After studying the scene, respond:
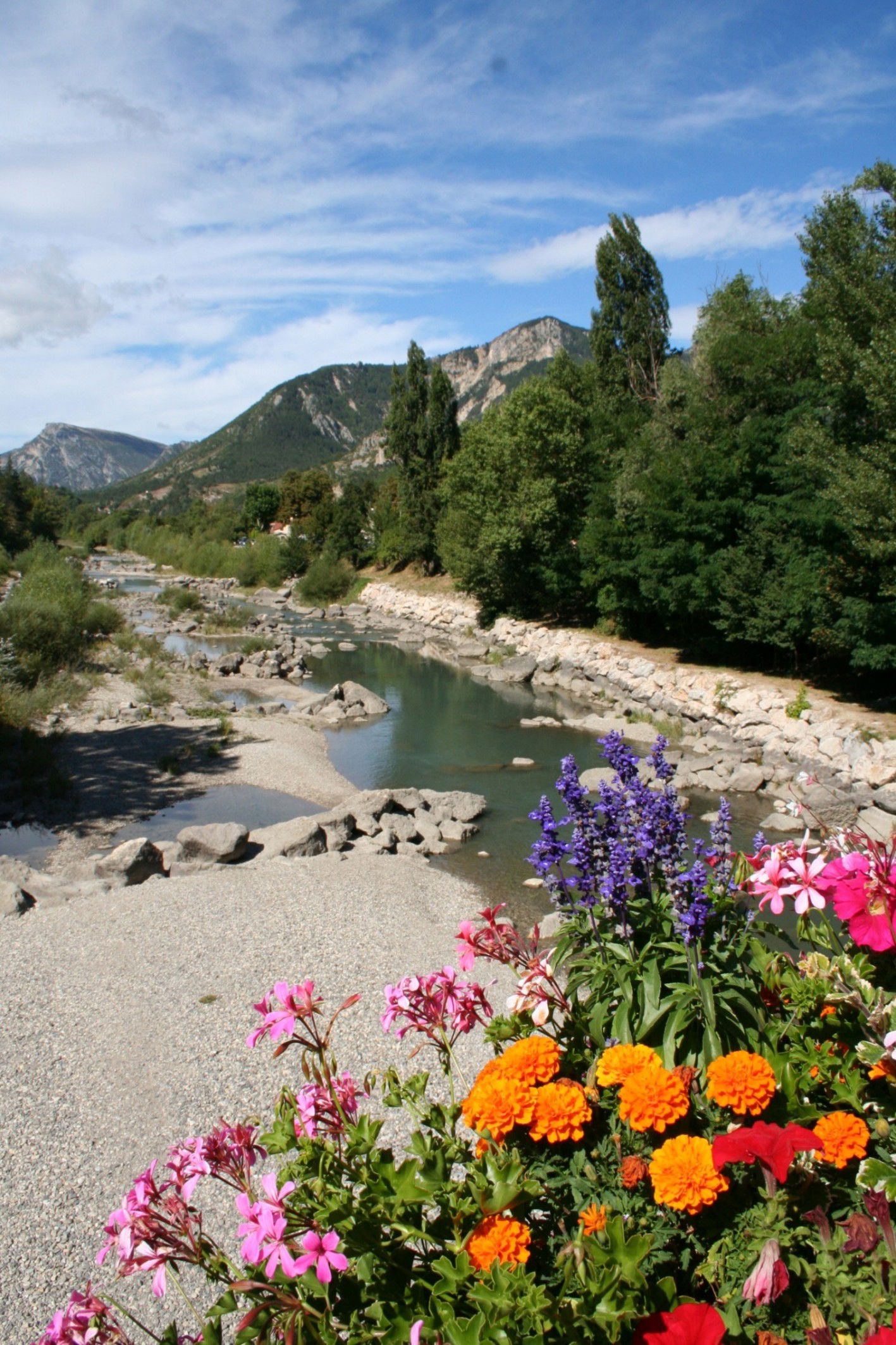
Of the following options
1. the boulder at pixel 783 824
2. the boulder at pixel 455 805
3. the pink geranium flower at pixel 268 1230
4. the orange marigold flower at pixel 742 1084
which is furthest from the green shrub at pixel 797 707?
the pink geranium flower at pixel 268 1230

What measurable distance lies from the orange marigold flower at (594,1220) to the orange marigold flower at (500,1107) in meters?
0.25

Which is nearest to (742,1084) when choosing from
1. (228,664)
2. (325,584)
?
(228,664)

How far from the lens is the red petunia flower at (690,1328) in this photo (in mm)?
1753

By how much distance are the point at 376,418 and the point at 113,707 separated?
177496mm

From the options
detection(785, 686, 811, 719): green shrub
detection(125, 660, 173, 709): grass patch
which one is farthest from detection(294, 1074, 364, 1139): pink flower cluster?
detection(125, 660, 173, 709): grass patch

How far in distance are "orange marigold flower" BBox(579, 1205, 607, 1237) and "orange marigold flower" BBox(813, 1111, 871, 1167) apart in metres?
0.57

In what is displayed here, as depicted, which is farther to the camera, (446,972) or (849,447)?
(849,447)

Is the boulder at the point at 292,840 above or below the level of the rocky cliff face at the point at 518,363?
below

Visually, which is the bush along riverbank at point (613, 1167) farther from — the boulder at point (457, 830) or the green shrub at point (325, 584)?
the green shrub at point (325, 584)

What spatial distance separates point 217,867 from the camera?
A: 1062 cm

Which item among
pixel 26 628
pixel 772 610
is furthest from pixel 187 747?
pixel 772 610

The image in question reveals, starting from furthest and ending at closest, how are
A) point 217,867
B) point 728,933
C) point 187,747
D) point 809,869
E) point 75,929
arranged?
point 187,747 < point 217,867 < point 75,929 < point 728,933 < point 809,869

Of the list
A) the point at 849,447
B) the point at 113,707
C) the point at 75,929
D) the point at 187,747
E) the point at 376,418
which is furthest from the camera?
the point at 376,418

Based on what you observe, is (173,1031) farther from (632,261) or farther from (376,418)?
(376,418)
